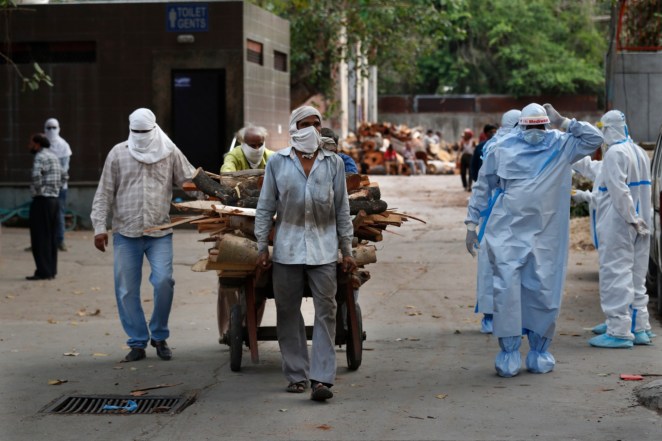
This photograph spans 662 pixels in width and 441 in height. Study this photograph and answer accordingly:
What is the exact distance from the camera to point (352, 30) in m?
31.9

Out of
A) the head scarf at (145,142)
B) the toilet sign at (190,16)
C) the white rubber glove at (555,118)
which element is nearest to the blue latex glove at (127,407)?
the head scarf at (145,142)

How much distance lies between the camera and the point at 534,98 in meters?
57.1

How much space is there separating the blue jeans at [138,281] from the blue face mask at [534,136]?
299cm

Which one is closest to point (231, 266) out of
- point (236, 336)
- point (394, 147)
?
point (236, 336)

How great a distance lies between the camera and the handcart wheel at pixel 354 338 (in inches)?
348

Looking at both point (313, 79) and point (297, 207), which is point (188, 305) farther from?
point (313, 79)

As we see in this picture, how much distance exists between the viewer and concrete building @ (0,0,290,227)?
21766 mm

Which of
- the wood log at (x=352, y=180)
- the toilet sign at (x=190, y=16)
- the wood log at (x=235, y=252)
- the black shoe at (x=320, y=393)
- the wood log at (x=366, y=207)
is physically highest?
the toilet sign at (x=190, y=16)

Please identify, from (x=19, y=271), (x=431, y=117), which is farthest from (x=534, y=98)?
(x=19, y=271)

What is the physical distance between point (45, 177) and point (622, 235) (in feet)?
27.4

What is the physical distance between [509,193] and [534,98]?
4913cm

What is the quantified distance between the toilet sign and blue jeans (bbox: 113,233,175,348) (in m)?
12.7

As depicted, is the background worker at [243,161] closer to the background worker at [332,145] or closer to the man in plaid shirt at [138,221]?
the man in plaid shirt at [138,221]

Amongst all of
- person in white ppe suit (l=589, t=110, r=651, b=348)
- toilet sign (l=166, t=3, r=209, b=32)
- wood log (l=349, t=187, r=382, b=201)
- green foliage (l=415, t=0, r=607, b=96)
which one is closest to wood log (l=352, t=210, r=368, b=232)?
wood log (l=349, t=187, r=382, b=201)
